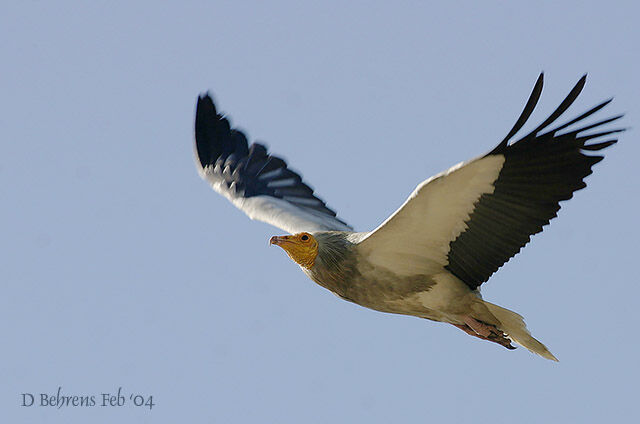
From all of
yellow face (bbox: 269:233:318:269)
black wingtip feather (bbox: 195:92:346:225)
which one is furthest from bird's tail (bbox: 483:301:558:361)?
black wingtip feather (bbox: 195:92:346:225)

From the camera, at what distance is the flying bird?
8.05 meters

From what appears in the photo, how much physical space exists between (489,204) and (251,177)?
399 cm

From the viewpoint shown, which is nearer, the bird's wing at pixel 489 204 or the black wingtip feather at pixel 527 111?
the black wingtip feather at pixel 527 111

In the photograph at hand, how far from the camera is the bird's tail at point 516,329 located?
29.8 feet

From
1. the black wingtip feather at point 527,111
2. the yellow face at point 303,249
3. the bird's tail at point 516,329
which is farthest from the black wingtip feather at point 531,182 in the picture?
the yellow face at point 303,249

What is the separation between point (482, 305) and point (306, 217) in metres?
2.63

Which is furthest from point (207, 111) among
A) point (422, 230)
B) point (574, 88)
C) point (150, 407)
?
point (574, 88)

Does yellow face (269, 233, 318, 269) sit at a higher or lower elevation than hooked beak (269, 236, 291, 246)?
lower

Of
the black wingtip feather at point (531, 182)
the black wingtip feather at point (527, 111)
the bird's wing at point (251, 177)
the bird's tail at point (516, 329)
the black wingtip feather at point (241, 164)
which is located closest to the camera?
the black wingtip feather at point (527, 111)

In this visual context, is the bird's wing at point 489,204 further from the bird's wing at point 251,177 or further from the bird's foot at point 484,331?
the bird's wing at point 251,177

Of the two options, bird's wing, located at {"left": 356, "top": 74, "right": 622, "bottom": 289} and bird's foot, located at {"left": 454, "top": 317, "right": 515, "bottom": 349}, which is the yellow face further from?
bird's foot, located at {"left": 454, "top": 317, "right": 515, "bottom": 349}

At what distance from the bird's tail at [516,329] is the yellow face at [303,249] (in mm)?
1513

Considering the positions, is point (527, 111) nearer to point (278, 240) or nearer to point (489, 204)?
point (489, 204)

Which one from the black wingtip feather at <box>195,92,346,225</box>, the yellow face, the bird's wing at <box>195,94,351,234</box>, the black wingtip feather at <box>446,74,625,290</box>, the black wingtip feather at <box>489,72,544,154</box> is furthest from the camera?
the black wingtip feather at <box>195,92,346,225</box>
